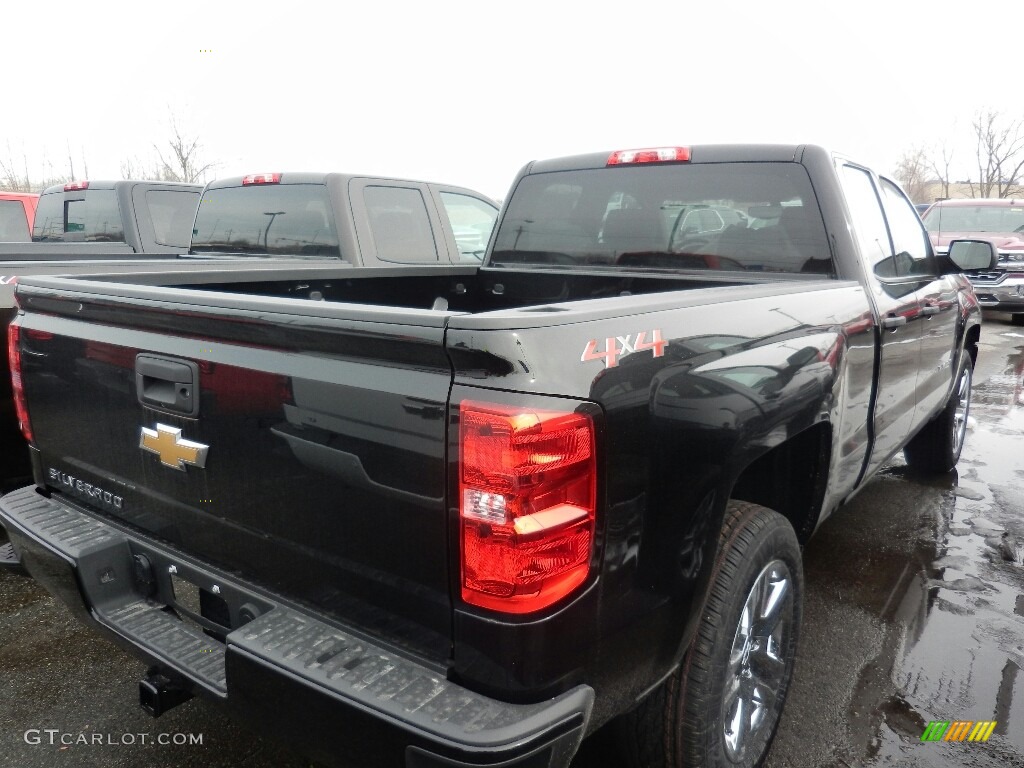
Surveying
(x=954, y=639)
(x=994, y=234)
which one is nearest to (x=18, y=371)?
(x=954, y=639)

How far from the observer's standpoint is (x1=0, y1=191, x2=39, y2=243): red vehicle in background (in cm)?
1126

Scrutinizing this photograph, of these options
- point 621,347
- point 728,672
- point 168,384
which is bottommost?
point 728,672

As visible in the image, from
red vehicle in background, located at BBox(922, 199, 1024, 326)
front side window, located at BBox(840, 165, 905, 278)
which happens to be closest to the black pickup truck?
front side window, located at BBox(840, 165, 905, 278)

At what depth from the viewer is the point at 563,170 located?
383 centimetres

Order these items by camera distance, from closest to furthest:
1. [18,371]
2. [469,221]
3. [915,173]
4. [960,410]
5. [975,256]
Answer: [18,371] → [975,256] → [960,410] → [469,221] → [915,173]

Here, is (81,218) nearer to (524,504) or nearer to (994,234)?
(524,504)

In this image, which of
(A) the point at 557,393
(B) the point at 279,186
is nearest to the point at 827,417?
(A) the point at 557,393

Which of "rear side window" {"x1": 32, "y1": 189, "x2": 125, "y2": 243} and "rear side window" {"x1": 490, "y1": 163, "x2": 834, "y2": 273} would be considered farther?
"rear side window" {"x1": 32, "y1": 189, "x2": 125, "y2": 243}

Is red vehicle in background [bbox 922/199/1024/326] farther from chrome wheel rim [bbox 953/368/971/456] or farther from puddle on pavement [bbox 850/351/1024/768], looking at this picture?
puddle on pavement [bbox 850/351/1024/768]

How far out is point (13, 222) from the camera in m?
11.4

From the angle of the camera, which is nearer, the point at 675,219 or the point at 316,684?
the point at 316,684

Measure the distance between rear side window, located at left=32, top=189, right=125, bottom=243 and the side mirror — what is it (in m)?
7.25

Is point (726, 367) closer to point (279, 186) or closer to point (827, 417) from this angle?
point (827, 417)

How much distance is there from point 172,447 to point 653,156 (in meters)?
2.45
